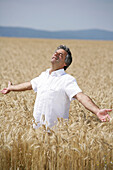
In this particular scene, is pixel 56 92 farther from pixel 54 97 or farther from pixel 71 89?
pixel 71 89

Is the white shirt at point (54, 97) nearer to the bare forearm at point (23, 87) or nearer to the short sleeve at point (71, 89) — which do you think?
the short sleeve at point (71, 89)

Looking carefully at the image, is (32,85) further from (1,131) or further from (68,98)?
(1,131)

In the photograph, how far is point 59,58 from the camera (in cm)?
338

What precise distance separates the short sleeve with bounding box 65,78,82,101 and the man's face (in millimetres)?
302

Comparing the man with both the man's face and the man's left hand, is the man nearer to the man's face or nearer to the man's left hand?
the man's face

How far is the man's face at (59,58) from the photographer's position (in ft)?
11.1

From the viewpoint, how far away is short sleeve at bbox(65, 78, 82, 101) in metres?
3.13

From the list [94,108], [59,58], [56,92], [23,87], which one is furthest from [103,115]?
[23,87]

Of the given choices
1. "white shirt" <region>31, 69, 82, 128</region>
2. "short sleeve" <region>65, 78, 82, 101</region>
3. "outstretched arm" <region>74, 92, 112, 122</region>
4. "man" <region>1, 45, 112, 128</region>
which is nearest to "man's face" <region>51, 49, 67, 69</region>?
"man" <region>1, 45, 112, 128</region>

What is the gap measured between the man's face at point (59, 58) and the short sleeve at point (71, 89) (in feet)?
0.99

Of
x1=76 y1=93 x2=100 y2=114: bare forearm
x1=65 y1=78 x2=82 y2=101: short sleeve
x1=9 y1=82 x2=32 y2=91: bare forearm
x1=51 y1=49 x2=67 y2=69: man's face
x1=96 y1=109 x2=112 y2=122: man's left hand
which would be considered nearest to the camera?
x1=96 y1=109 x2=112 y2=122: man's left hand

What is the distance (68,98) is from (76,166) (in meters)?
0.94

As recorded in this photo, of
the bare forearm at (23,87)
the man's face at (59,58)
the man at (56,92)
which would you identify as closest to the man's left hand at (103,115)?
the man at (56,92)

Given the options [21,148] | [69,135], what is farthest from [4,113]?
[69,135]
